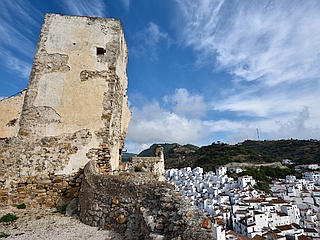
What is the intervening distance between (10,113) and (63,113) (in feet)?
22.4

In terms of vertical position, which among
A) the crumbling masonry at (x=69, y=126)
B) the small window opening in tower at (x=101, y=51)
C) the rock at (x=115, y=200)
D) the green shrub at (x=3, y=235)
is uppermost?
the small window opening in tower at (x=101, y=51)

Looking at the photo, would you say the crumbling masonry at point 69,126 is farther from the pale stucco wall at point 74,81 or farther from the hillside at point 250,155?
the hillside at point 250,155

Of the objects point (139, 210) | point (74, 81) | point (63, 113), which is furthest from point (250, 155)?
point (139, 210)

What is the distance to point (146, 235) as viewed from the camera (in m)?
3.58

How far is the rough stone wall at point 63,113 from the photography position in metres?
6.60

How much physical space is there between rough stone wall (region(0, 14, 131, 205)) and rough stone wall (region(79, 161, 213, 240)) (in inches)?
50.5

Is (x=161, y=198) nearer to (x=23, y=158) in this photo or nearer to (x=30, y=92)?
(x=23, y=158)

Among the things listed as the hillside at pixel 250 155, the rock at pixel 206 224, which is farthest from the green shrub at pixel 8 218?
the hillside at pixel 250 155

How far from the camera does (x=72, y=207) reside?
605 cm

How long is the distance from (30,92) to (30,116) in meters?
0.88


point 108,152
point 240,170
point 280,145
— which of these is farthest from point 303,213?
point 280,145

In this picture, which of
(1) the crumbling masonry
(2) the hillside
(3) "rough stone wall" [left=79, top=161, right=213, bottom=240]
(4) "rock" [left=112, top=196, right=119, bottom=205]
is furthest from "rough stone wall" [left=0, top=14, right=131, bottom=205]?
(2) the hillside

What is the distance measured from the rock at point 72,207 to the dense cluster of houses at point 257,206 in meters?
15.3

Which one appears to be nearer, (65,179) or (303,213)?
(65,179)
